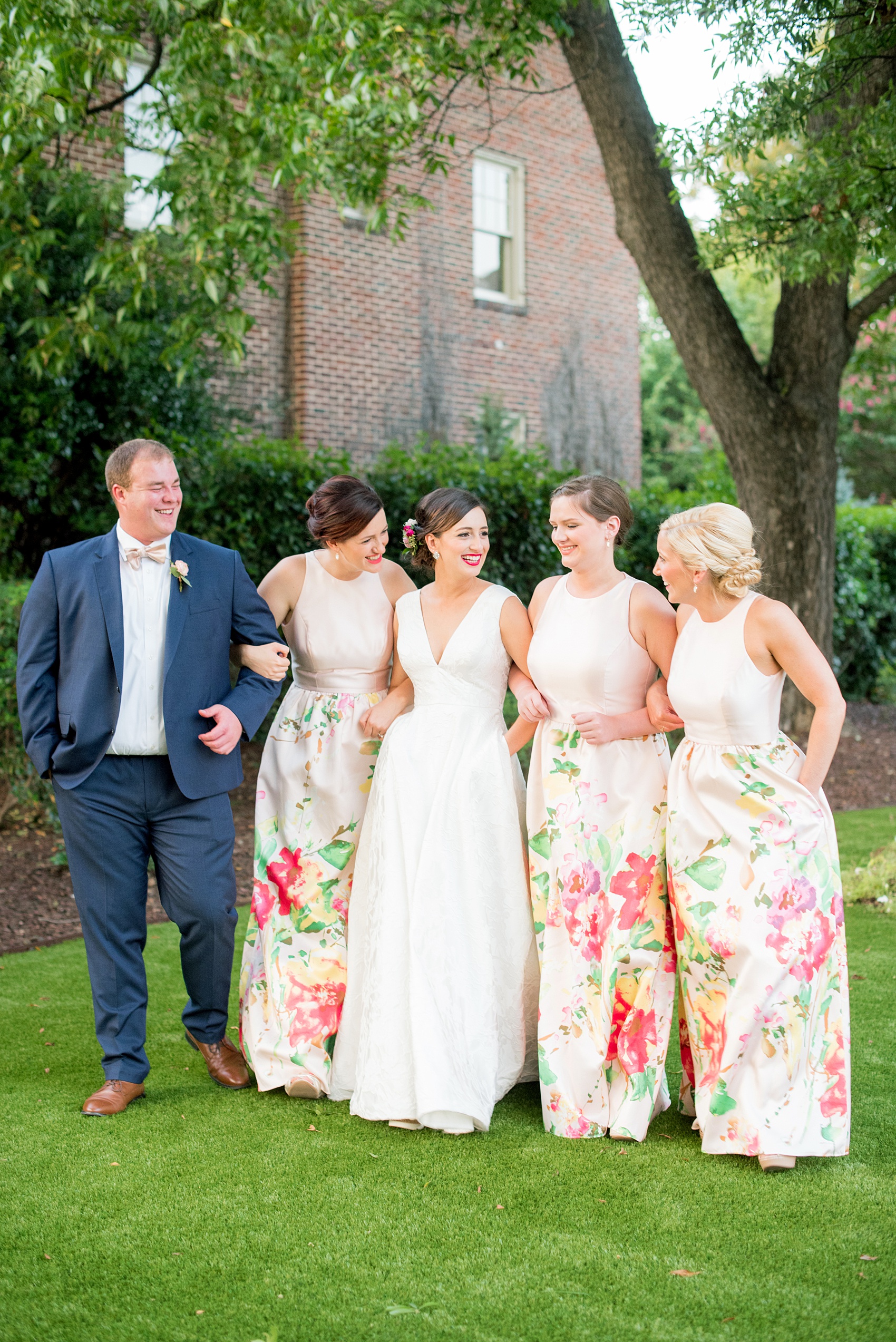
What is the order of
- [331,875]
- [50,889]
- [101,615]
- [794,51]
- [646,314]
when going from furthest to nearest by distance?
[646,314]
[50,889]
[794,51]
[331,875]
[101,615]

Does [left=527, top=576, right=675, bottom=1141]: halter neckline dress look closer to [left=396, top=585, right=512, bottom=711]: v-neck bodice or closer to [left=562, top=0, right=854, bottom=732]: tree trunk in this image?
[left=396, top=585, right=512, bottom=711]: v-neck bodice

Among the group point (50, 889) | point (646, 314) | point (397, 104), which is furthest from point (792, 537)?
point (646, 314)

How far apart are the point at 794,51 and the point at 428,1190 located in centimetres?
564

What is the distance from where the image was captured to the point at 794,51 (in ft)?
20.2

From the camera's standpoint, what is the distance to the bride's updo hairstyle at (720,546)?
3.63 m

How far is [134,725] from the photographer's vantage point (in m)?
4.07

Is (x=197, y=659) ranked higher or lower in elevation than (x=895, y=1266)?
higher

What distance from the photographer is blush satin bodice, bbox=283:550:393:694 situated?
437cm

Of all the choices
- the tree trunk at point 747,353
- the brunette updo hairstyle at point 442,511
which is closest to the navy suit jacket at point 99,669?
the brunette updo hairstyle at point 442,511

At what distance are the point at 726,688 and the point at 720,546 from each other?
42 centimetres

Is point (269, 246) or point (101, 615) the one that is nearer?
point (101, 615)

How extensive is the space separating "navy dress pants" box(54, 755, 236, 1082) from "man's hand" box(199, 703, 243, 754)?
22 cm

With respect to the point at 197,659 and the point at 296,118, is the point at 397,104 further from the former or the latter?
the point at 197,659

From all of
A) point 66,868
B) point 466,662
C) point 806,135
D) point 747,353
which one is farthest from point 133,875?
point 747,353
